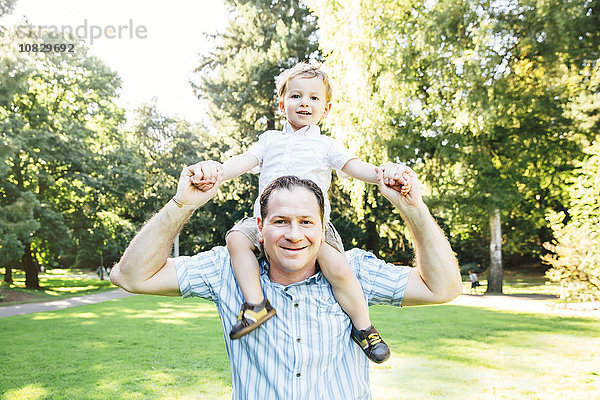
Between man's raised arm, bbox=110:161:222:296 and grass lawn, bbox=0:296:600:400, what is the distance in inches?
195

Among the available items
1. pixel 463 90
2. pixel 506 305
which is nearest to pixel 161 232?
pixel 463 90

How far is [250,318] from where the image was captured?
1953 mm

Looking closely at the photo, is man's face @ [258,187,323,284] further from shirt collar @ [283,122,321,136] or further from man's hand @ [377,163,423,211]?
shirt collar @ [283,122,321,136]

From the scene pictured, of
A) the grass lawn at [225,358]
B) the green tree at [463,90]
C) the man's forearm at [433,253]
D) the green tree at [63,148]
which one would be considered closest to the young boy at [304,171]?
the man's forearm at [433,253]

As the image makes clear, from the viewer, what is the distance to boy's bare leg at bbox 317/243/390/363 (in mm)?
2098

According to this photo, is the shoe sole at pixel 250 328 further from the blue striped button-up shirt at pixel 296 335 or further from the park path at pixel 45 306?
the park path at pixel 45 306

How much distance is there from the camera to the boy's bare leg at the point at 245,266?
81.4 inches

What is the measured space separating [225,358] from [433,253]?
733 cm

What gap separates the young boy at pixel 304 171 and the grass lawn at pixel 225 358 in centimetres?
460

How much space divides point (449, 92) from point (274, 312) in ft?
52.1

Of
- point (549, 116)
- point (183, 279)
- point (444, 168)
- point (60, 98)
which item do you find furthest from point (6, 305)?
point (549, 116)

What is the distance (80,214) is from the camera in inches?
1000

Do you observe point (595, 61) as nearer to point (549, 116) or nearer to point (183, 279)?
point (549, 116)

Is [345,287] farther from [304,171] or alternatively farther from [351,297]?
[304,171]
